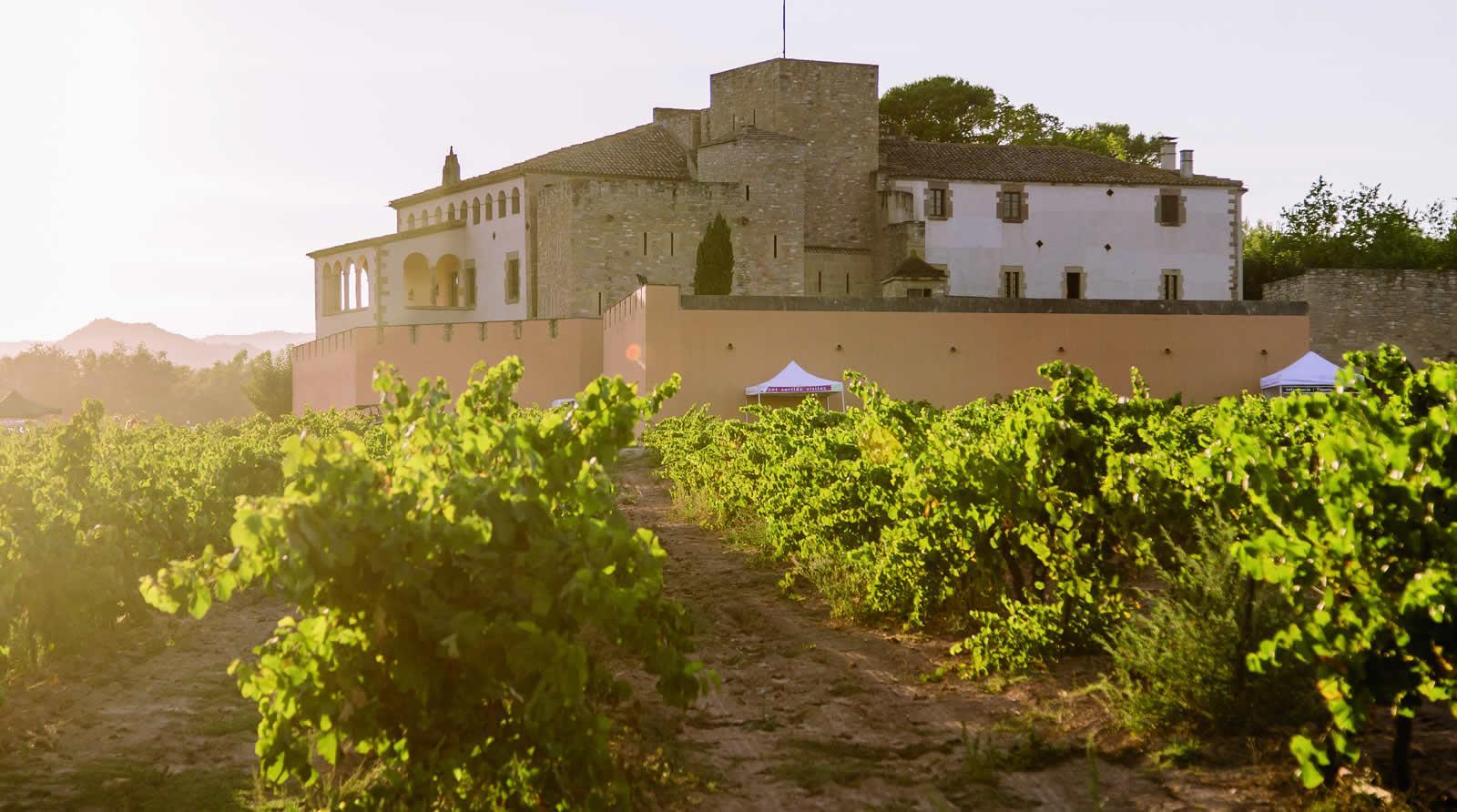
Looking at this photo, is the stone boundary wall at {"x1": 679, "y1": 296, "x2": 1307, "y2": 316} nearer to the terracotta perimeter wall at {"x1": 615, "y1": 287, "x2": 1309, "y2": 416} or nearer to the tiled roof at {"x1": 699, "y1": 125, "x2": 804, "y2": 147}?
the terracotta perimeter wall at {"x1": 615, "y1": 287, "x2": 1309, "y2": 416}

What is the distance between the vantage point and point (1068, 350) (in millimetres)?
28438

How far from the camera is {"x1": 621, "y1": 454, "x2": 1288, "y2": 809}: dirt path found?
4.22 m

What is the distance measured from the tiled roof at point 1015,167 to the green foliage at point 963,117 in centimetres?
768

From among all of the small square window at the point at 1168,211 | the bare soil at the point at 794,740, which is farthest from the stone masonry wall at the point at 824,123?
the bare soil at the point at 794,740

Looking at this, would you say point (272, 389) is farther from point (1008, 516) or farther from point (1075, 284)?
point (1008, 516)

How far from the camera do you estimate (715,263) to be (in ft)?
115

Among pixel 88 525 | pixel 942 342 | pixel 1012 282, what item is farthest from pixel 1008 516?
pixel 1012 282

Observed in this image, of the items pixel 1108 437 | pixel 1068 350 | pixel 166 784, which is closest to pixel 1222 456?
pixel 1108 437

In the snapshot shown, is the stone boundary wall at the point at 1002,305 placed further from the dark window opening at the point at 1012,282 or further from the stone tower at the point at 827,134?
the stone tower at the point at 827,134

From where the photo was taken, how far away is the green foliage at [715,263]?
34.8m

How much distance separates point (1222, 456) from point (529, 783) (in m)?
2.50

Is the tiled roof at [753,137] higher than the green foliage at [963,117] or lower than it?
lower

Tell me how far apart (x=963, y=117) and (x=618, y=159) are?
17.2 metres

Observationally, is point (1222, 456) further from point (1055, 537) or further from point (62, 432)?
point (62, 432)
